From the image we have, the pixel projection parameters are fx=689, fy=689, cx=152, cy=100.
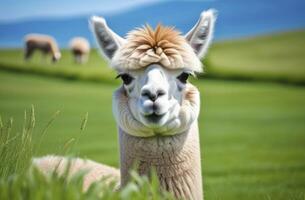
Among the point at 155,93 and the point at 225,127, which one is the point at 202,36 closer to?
the point at 155,93

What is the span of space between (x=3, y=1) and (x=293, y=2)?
4.87 m

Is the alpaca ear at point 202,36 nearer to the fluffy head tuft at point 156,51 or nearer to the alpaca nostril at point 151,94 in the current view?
the fluffy head tuft at point 156,51

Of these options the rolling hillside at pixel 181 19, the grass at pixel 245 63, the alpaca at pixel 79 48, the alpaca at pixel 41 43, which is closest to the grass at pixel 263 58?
the grass at pixel 245 63

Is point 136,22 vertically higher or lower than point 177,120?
higher

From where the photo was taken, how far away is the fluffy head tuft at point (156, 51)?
3805 mm

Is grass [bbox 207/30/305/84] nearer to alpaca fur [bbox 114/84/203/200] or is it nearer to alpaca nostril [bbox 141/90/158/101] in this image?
alpaca fur [bbox 114/84/203/200]

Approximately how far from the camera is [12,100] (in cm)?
1041

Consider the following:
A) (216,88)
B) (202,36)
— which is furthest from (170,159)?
(216,88)

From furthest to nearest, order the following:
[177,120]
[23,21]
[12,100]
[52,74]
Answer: [52,74] → [12,100] → [23,21] → [177,120]

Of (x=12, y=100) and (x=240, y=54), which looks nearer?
(x=12, y=100)

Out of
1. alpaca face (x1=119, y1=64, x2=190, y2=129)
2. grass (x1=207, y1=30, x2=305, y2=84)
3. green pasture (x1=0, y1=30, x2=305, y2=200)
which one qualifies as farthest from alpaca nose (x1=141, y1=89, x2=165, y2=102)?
grass (x1=207, y1=30, x2=305, y2=84)

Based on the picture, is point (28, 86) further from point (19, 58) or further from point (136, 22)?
point (136, 22)

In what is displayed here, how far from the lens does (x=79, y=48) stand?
41.3 ft

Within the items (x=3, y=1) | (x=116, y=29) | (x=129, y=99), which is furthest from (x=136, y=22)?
(x=129, y=99)
